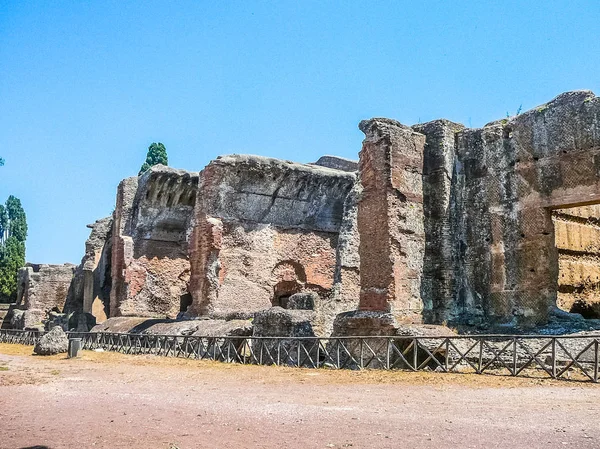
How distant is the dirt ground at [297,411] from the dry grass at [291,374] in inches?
1.3

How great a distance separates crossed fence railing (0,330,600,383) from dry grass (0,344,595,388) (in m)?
0.30

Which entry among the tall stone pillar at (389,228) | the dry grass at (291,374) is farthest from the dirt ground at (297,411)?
the tall stone pillar at (389,228)

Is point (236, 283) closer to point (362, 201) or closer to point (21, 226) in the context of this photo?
point (362, 201)

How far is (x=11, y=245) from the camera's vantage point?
45.2m

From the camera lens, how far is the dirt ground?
5125mm

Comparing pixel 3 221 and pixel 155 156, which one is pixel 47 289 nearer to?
pixel 155 156

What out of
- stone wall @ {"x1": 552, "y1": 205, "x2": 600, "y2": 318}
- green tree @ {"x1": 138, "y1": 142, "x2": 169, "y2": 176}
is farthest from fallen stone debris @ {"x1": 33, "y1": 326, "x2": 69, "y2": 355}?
green tree @ {"x1": 138, "y1": 142, "x2": 169, "y2": 176}

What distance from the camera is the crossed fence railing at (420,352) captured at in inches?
362

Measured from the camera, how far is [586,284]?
13250 millimetres

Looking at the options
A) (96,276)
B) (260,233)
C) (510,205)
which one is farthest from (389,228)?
(96,276)

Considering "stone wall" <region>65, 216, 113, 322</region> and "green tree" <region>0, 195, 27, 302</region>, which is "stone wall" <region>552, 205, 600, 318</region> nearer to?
"stone wall" <region>65, 216, 113, 322</region>

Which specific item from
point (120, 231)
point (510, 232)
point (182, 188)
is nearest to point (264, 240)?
point (182, 188)

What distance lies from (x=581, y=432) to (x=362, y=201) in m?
8.02

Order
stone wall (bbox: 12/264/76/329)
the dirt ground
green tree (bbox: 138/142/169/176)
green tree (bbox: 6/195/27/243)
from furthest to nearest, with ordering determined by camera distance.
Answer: green tree (bbox: 6/195/27/243) < green tree (bbox: 138/142/169/176) < stone wall (bbox: 12/264/76/329) < the dirt ground
